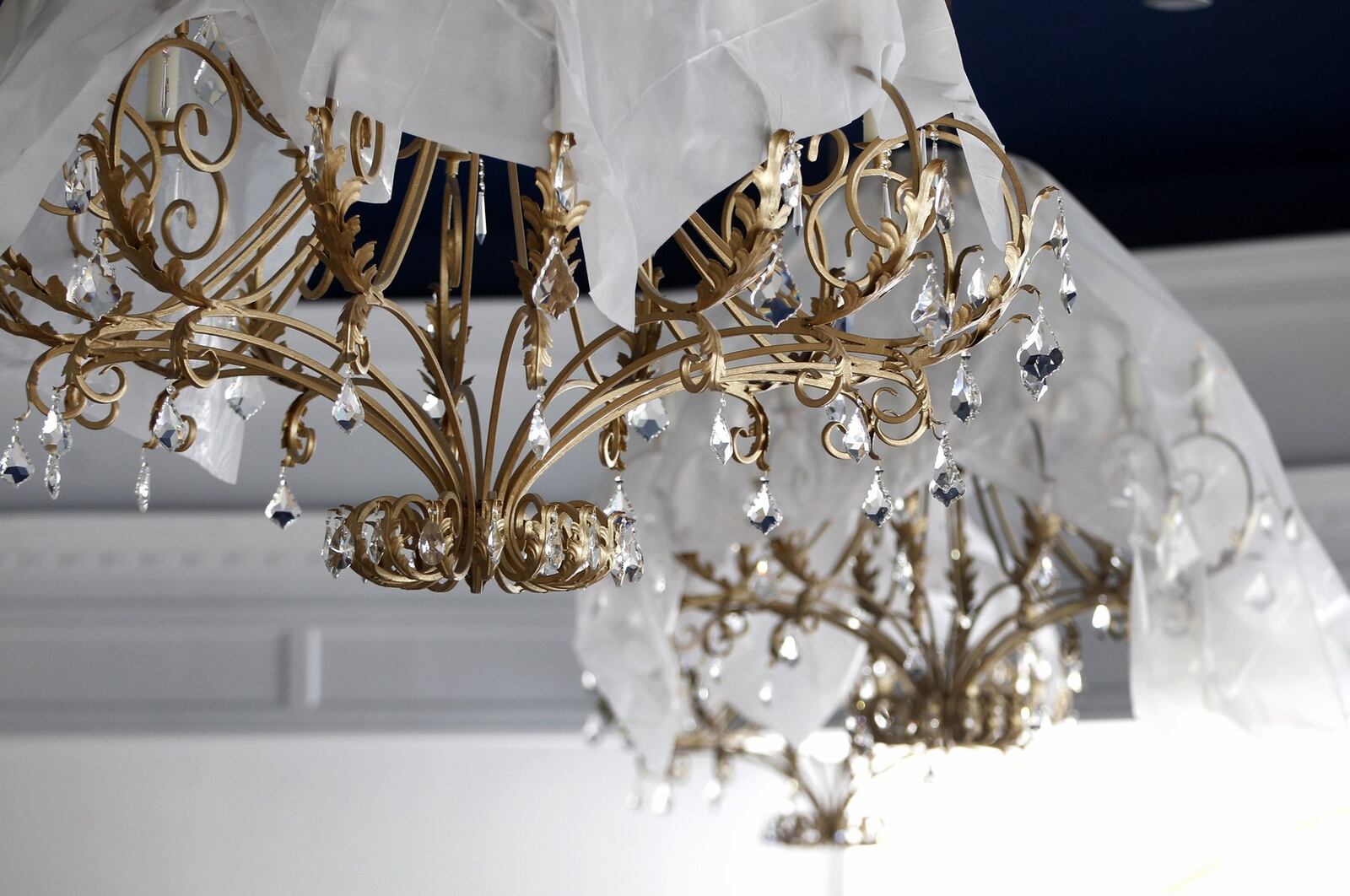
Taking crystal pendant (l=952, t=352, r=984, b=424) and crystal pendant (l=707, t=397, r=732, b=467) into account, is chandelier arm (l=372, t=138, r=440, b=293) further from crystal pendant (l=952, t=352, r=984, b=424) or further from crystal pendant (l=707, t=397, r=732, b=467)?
crystal pendant (l=952, t=352, r=984, b=424)

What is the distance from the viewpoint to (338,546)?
1036 millimetres

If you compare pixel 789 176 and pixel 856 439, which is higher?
pixel 789 176

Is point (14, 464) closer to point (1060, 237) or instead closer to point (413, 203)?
point (413, 203)

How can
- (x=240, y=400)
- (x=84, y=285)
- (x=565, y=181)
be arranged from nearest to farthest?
(x=565, y=181) → (x=84, y=285) → (x=240, y=400)

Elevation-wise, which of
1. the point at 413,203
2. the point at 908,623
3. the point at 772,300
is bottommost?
the point at 908,623

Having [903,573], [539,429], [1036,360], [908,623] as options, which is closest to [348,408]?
[539,429]

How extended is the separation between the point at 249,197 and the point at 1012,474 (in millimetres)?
1189

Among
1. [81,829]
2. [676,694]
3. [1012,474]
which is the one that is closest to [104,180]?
[676,694]

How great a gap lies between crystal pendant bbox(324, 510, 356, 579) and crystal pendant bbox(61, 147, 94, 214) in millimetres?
270

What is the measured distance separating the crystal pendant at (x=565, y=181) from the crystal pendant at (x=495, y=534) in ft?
0.83

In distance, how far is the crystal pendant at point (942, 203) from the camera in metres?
0.98

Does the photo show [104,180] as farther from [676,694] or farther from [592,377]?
[676,694]

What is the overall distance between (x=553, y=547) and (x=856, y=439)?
0.75ft

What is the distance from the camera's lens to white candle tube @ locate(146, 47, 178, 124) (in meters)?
1.09
